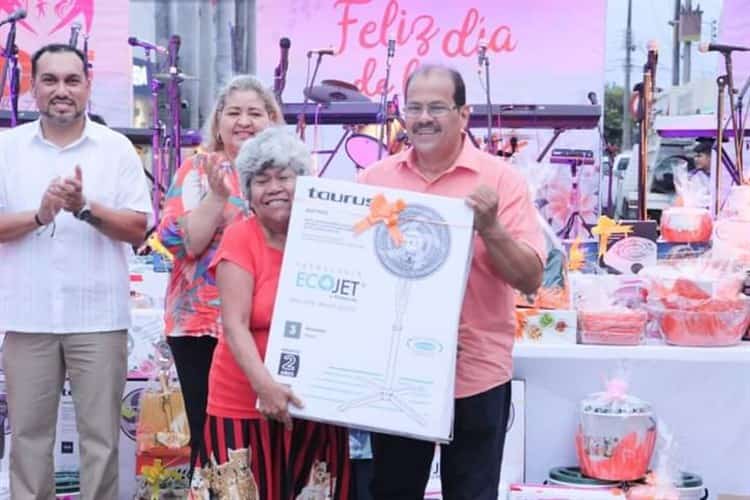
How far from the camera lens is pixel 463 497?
2.27 meters

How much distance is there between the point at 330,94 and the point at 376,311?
3.31m

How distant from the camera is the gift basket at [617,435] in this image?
2.81m

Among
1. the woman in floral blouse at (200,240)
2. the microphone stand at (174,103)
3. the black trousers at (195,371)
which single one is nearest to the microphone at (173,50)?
the microphone stand at (174,103)

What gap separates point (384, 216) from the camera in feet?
6.80

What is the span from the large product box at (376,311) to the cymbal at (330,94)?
125 inches

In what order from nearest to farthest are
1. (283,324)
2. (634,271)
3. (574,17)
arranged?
(283,324)
(634,271)
(574,17)

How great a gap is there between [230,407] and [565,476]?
118cm

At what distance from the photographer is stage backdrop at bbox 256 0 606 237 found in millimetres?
5410

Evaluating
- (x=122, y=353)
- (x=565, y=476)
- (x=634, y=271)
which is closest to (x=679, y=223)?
(x=634, y=271)

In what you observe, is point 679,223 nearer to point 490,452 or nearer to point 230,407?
point 490,452

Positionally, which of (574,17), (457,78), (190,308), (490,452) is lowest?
(490,452)

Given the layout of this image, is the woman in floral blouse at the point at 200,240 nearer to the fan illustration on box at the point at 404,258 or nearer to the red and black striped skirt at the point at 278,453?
the red and black striped skirt at the point at 278,453

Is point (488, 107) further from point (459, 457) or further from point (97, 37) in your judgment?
point (459, 457)

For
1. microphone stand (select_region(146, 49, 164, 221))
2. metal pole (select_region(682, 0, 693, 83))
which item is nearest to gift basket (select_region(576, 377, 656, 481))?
microphone stand (select_region(146, 49, 164, 221))
